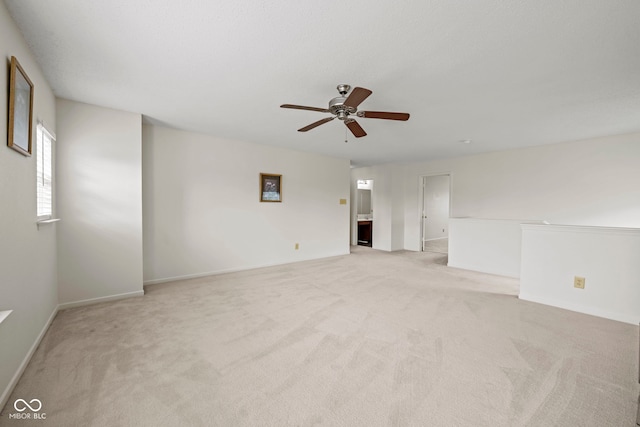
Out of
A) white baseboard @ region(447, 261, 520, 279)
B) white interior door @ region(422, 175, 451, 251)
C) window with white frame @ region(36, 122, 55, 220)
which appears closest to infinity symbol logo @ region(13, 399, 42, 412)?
window with white frame @ region(36, 122, 55, 220)

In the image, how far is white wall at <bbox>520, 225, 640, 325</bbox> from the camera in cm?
279

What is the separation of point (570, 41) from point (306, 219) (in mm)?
4522

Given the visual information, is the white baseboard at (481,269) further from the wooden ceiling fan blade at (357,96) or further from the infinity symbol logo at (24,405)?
the infinity symbol logo at (24,405)

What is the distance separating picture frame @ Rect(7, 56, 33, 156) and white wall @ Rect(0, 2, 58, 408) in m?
0.03

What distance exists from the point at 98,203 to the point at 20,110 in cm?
148

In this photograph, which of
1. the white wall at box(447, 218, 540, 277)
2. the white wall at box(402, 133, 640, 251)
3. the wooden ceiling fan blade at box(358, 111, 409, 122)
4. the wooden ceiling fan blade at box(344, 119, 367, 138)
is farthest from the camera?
the white wall at box(447, 218, 540, 277)

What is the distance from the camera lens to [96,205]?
3.09 metres

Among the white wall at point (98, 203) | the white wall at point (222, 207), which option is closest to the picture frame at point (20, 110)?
the white wall at point (98, 203)

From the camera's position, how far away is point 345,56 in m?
2.02

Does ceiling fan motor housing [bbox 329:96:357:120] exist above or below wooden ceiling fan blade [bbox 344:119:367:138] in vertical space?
above

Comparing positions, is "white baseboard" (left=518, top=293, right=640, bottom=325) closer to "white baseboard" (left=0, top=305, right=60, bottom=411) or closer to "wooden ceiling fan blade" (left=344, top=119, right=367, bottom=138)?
"wooden ceiling fan blade" (left=344, top=119, right=367, bottom=138)

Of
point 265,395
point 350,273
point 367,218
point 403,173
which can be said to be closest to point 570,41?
point 265,395

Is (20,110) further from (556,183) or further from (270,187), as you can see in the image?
(556,183)

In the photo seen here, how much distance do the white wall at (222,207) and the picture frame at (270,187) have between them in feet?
0.31
